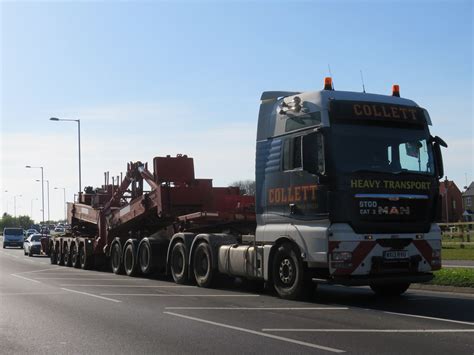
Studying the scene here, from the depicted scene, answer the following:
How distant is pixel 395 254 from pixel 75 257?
17.5m

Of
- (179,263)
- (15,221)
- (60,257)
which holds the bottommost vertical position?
(60,257)

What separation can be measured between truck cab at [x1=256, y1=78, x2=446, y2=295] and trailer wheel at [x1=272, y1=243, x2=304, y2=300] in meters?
0.03

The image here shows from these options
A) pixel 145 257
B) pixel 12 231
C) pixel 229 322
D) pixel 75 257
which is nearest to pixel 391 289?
pixel 229 322

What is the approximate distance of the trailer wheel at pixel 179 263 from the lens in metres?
16.0

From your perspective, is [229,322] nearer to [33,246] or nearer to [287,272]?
[287,272]

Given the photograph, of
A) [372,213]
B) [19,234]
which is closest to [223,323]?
[372,213]

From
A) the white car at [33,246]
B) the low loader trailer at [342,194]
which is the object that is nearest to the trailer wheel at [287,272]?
the low loader trailer at [342,194]

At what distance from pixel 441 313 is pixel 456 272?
4974mm

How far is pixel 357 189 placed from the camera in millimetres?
10938

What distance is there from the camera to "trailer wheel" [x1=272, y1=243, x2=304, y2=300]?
11.6m

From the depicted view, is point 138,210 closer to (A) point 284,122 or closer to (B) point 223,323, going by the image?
(A) point 284,122

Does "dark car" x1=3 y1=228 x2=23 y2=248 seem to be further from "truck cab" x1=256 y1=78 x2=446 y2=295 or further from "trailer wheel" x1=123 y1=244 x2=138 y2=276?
"truck cab" x1=256 y1=78 x2=446 y2=295

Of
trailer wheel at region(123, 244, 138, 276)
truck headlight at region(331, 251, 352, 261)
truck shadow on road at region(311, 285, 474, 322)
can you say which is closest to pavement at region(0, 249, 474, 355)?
truck shadow on road at region(311, 285, 474, 322)

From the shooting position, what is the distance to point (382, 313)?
34.2ft
